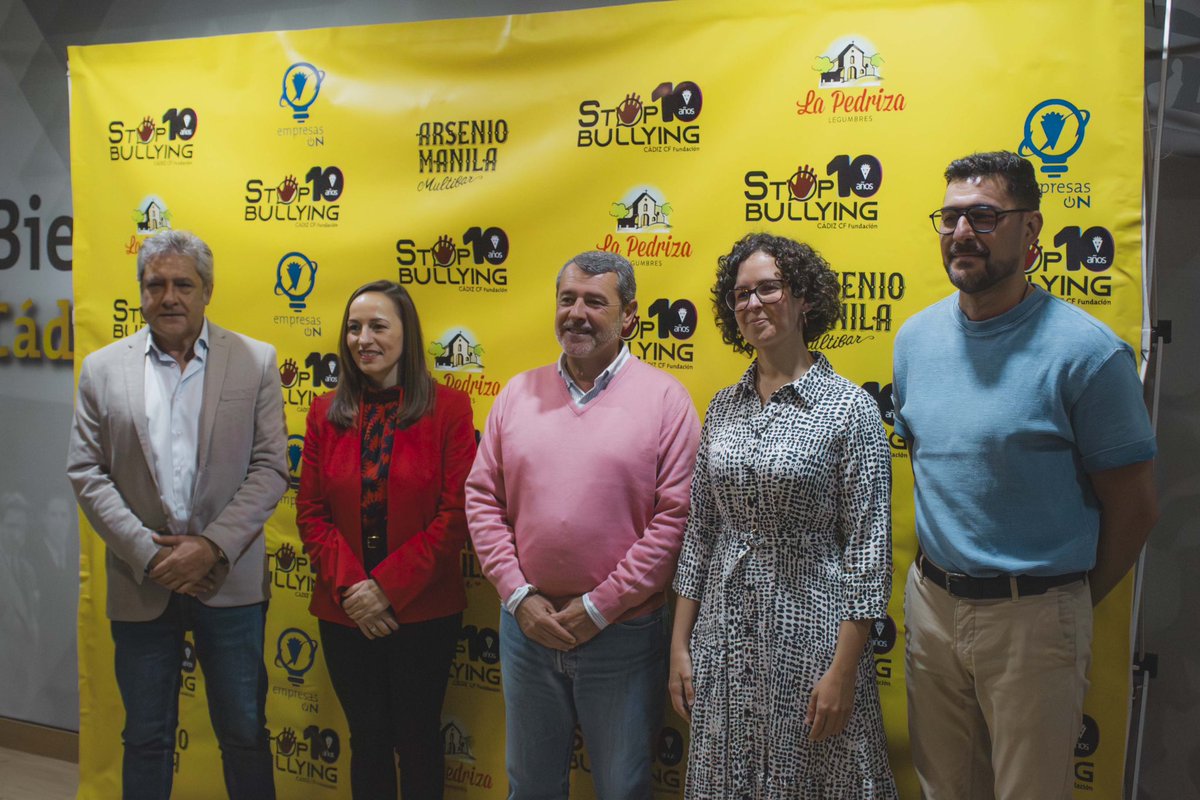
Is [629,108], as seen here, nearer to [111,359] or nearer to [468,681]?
[111,359]

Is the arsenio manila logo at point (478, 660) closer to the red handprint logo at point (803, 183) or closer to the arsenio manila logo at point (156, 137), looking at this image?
the red handprint logo at point (803, 183)

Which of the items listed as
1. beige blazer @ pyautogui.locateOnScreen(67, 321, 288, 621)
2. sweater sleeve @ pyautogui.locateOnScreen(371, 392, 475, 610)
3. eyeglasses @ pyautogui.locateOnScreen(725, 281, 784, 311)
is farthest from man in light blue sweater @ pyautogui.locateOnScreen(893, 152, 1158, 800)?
beige blazer @ pyautogui.locateOnScreen(67, 321, 288, 621)

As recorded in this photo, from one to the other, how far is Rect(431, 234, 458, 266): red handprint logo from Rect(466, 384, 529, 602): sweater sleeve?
65 cm

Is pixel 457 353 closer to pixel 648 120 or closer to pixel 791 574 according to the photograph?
pixel 648 120

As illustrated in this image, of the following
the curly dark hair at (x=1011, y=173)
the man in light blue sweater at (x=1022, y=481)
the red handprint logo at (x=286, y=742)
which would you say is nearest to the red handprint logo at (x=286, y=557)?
the red handprint logo at (x=286, y=742)

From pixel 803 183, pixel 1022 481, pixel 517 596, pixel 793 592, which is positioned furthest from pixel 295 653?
pixel 1022 481

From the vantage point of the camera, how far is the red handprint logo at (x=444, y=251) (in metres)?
2.96

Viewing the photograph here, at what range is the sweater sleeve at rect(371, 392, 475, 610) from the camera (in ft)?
8.23

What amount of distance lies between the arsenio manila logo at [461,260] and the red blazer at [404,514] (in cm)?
46

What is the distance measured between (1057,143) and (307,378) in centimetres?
233

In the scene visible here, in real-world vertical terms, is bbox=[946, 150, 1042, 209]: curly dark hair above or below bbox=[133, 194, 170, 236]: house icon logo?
below

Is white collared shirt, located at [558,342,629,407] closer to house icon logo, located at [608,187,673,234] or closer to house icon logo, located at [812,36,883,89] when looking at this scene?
house icon logo, located at [608,187,673,234]

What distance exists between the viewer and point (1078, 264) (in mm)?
2352

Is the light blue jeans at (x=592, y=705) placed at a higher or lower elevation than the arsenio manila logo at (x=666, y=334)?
lower
